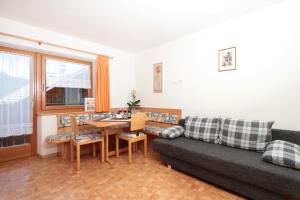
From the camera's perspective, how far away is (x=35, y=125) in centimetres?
308

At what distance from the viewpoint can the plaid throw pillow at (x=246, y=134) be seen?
6.87ft

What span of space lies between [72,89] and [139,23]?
206 cm

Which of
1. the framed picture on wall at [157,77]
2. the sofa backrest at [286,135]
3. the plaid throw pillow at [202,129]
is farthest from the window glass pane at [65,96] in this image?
the sofa backrest at [286,135]

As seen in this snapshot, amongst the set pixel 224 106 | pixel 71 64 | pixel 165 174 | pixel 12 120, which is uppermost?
pixel 71 64

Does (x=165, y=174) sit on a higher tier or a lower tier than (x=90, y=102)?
lower

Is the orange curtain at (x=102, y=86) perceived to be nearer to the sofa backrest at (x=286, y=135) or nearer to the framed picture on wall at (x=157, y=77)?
the framed picture on wall at (x=157, y=77)

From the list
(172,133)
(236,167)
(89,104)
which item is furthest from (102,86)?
(236,167)

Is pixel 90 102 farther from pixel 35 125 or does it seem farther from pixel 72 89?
pixel 35 125

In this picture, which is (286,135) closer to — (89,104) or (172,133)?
(172,133)

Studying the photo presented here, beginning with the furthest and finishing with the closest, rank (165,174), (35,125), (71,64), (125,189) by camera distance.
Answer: (71,64)
(35,125)
(165,174)
(125,189)

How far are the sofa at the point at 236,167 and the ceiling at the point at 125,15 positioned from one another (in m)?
1.91

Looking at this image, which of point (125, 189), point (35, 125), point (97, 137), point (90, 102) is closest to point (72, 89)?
point (90, 102)

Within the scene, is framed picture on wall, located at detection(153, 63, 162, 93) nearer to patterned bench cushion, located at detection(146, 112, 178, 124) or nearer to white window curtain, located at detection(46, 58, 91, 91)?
patterned bench cushion, located at detection(146, 112, 178, 124)

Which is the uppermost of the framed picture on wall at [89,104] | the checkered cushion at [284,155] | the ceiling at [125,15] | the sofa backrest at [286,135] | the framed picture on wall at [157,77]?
the ceiling at [125,15]
